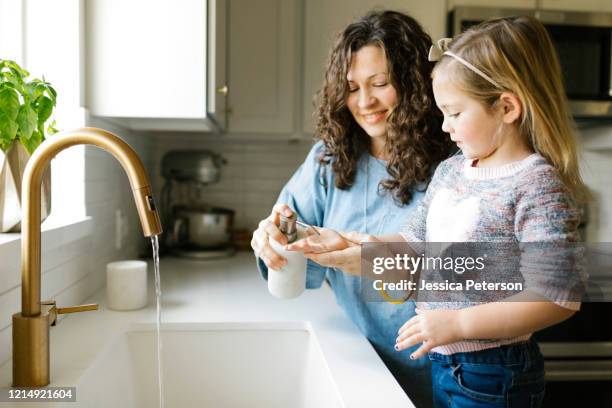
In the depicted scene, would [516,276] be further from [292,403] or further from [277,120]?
[277,120]

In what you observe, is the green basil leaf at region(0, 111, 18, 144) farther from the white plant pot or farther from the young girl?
the young girl

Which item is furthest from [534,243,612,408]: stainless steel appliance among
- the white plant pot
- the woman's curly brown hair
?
the white plant pot

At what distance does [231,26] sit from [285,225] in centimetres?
144

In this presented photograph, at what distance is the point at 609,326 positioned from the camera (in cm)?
197

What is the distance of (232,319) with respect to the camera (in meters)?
1.32

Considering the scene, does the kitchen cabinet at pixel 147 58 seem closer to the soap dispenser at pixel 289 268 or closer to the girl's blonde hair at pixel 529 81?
the soap dispenser at pixel 289 268

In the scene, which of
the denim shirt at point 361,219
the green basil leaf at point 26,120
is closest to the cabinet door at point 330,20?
the denim shirt at point 361,219

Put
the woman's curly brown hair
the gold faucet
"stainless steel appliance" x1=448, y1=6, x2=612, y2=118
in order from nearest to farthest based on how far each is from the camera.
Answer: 1. the gold faucet
2. the woman's curly brown hair
3. "stainless steel appliance" x1=448, y1=6, x2=612, y2=118

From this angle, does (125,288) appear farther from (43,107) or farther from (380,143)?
(380,143)

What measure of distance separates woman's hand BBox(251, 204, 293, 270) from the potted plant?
438 millimetres

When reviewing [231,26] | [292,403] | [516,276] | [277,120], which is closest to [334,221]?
[292,403]

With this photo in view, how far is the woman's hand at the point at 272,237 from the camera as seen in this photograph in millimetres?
1031

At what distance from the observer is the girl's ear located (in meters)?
0.84

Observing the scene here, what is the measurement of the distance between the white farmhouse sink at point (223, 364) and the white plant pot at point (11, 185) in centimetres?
37
